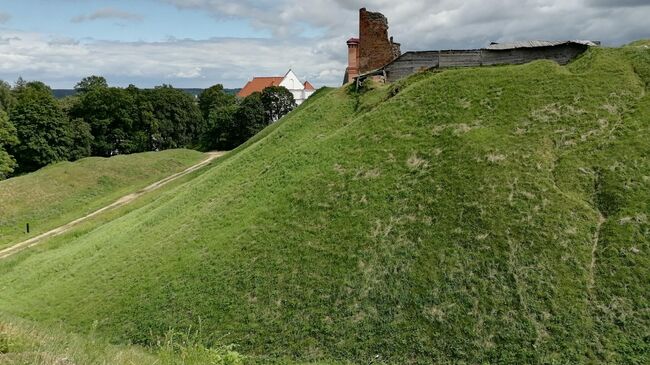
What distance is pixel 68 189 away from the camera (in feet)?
161

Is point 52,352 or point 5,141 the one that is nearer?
point 52,352

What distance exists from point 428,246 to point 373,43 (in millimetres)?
17162

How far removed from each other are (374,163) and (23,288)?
1685cm

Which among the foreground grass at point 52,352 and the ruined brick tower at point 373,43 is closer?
the foreground grass at point 52,352

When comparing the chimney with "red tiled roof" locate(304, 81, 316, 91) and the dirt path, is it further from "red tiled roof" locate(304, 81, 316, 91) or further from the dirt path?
"red tiled roof" locate(304, 81, 316, 91)

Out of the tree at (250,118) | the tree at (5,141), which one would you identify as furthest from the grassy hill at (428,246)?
the tree at (250,118)

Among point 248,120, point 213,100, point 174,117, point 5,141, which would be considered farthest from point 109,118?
point 213,100

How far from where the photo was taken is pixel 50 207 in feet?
145

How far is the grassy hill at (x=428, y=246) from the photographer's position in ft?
44.2

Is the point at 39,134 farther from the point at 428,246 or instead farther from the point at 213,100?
the point at 428,246

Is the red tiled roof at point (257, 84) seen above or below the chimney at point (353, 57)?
above

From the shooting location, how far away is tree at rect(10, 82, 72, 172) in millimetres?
66938

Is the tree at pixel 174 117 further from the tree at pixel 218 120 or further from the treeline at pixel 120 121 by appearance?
the tree at pixel 218 120

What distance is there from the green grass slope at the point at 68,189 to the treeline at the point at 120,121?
721cm
